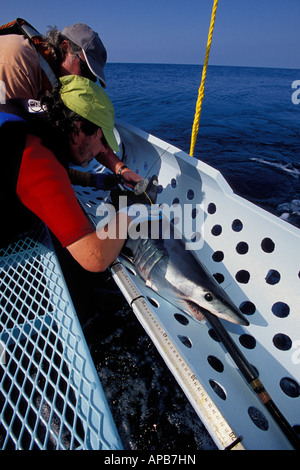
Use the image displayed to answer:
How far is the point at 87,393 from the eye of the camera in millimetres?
1129

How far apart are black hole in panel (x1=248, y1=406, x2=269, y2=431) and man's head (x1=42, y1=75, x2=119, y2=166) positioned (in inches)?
83.1

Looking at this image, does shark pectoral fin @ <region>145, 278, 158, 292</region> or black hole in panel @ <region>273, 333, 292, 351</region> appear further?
shark pectoral fin @ <region>145, 278, 158, 292</region>

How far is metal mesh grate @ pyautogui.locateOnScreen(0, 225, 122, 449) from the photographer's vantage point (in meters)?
→ 1.01

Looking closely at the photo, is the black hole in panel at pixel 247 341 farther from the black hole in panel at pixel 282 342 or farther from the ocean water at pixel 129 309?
the ocean water at pixel 129 309

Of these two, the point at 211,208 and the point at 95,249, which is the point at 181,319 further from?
the point at 211,208

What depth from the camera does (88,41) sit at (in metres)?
2.66

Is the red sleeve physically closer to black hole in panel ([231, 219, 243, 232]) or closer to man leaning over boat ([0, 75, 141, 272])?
man leaning over boat ([0, 75, 141, 272])

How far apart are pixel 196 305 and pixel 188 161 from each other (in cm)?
150

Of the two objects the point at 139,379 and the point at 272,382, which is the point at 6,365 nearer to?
the point at 139,379

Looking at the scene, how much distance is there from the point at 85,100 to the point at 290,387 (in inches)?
93.7

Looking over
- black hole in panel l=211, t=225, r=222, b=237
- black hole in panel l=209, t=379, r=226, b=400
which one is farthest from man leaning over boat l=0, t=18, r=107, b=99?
black hole in panel l=209, t=379, r=226, b=400

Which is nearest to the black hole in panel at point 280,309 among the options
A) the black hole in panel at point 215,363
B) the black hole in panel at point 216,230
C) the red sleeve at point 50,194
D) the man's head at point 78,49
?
the black hole in panel at point 215,363

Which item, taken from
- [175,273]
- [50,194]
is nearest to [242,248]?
[175,273]

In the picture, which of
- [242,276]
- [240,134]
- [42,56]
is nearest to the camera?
[242,276]
